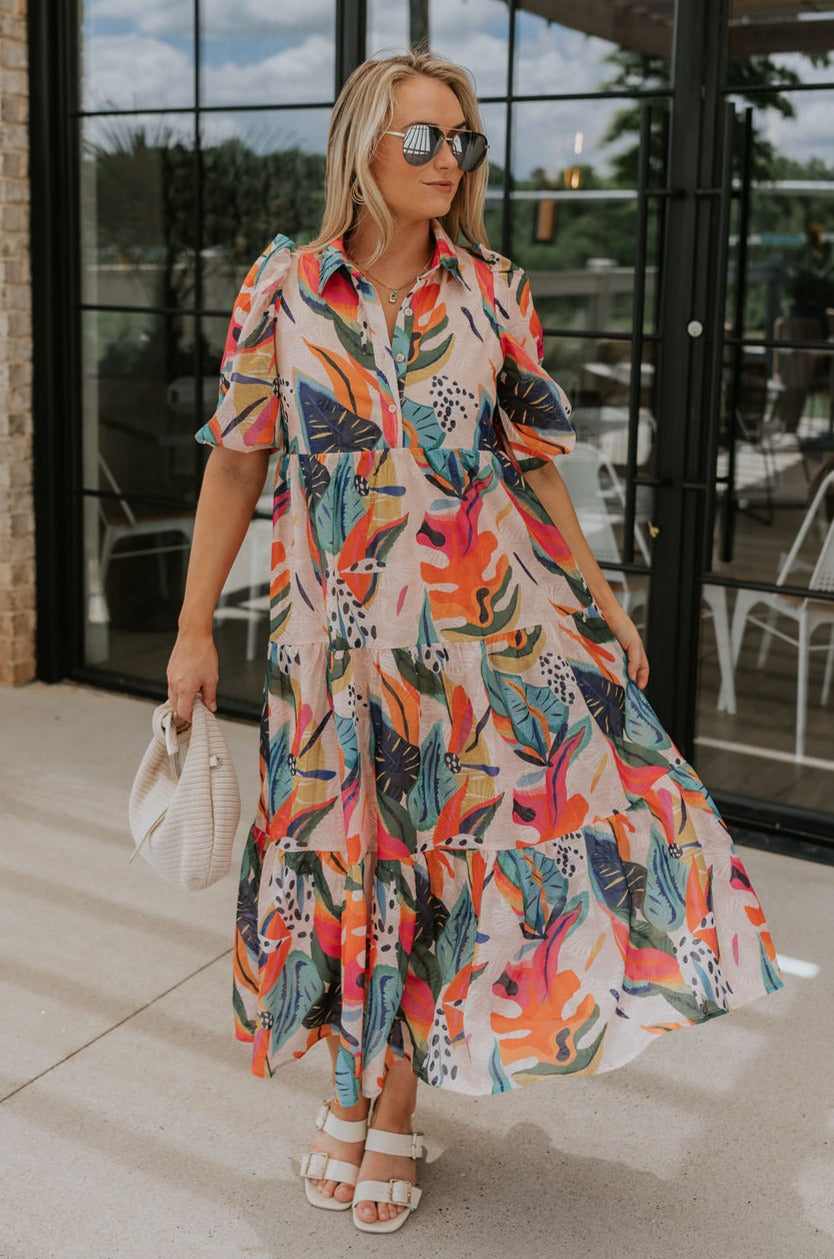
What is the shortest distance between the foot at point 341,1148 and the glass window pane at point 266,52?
2.92 meters

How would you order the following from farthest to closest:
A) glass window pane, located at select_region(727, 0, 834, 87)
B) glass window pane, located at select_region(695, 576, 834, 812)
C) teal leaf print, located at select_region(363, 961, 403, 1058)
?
glass window pane, located at select_region(695, 576, 834, 812) < glass window pane, located at select_region(727, 0, 834, 87) < teal leaf print, located at select_region(363, 961, 403, 1058)

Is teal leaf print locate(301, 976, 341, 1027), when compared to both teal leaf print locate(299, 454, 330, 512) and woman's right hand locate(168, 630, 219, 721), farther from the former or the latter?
teal leaf print locate(299, 454, 330, 512)

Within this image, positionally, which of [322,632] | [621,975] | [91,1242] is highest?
[322,632]

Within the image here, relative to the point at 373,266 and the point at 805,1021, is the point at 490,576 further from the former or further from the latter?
the point at 805,1021

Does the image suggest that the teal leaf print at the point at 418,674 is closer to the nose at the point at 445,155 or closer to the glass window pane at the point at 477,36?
the nose at the point at 445,155

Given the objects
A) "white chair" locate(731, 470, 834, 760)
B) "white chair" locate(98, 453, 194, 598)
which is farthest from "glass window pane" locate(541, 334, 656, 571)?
"white chair" locate(98, 453, 194, 598)

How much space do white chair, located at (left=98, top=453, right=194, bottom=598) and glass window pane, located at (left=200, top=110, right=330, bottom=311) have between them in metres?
0.71

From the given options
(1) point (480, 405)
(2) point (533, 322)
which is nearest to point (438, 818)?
(1) point (480, 405)

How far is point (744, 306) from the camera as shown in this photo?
140 inches

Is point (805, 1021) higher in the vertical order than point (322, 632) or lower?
lower

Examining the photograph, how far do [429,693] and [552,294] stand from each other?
2.51 m

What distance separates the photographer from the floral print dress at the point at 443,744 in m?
1.92

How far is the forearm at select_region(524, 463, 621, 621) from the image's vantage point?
2.11 m

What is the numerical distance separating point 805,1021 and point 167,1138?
3.96 feet
